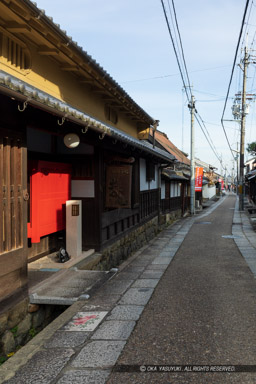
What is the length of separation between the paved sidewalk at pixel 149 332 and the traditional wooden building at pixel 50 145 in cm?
126

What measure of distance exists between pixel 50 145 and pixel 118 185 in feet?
7.51

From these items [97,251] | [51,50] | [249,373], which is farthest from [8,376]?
[51,50]

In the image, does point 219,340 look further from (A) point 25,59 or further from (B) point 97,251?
(A) point 25,59

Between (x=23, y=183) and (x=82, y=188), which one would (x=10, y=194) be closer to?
(x=23, y=183)

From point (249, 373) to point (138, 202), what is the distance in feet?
34.3

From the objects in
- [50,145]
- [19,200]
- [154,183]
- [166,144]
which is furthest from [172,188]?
[19,200]

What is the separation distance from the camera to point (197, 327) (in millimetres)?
5258

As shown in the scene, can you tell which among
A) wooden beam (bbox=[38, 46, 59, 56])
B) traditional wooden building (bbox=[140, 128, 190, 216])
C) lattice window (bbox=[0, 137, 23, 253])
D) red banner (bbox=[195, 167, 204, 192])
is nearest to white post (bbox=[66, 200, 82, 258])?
lattice window (bbox=[0, 137, 23, 253])

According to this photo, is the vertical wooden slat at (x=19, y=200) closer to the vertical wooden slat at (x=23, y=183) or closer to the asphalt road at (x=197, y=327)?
the vertical wooden slat at (x=23, y=183)

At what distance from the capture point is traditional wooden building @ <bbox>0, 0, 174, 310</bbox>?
5316 mm

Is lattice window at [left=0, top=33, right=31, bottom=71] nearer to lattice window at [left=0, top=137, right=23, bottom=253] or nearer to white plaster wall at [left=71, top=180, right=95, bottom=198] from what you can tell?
lattice window at [left=0, top=137, right=23, bottom=253]

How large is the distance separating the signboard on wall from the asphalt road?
2496 millimetres

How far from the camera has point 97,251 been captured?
31.1 feet

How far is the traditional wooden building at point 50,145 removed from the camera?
209 inches
